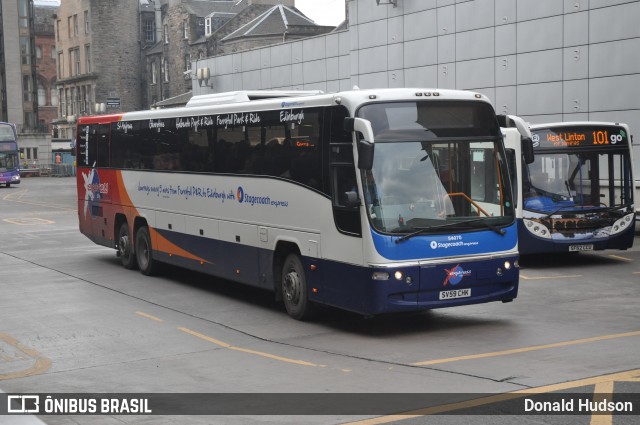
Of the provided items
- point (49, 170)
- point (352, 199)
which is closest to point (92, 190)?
point (352, 199)

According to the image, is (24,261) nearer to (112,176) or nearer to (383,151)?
(112,176)

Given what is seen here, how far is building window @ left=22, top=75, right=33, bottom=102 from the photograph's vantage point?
376 ft

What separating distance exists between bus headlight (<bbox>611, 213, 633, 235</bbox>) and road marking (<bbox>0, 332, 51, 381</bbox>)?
11.8m

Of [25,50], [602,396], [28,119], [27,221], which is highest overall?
[25,50]

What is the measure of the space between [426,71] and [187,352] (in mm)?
27882

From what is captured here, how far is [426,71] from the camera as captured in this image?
38.4m

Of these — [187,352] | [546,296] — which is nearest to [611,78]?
[546,296]

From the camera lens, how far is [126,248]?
2073 cm

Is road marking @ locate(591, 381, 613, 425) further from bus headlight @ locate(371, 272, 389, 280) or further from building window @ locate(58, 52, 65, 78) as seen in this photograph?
building window @ locate(58, 52, 65, 78)

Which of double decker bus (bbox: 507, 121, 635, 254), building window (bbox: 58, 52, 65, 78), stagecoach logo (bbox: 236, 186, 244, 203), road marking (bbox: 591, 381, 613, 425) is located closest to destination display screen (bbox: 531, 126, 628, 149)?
double decker bus (bbox: 507, 121, 635, 254)

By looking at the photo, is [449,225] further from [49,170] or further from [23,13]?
[23,13]

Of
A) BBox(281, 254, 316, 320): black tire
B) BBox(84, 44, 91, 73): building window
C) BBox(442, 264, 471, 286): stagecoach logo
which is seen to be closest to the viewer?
BBox(442, 264, 471, 286): stagecoach logo

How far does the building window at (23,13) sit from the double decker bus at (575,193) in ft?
333

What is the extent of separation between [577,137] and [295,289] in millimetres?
8248
